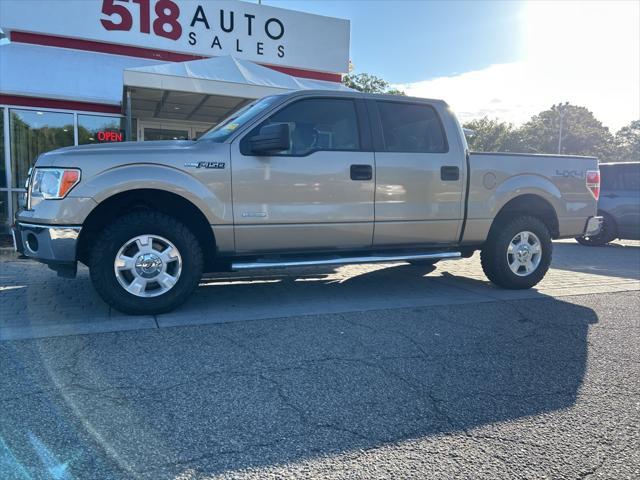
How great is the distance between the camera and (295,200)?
4.89 meters

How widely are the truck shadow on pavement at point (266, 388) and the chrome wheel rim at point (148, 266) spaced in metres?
0.52

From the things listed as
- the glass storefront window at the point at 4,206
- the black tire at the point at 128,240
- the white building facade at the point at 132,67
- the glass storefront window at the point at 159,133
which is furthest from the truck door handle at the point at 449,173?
the glass storefront window at the point at 159,133

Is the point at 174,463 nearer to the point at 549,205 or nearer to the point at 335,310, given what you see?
the point at 335,310

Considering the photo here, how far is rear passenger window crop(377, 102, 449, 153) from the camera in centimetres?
539

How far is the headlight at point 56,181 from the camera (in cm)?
426

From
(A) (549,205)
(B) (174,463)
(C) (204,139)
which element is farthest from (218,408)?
(A) (549,205)

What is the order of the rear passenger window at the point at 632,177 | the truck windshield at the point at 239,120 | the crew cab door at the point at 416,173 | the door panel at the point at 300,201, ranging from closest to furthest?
the door panel at the point at 300,201 < the truck windshield at the point at 239,120 < the crew cab door at the point at 416,173 < the rear passenger window at the point at 632,177

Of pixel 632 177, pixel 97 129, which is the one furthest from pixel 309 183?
pixel 632 177

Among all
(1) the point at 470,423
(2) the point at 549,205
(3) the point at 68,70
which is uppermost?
(3) the point at 68,70

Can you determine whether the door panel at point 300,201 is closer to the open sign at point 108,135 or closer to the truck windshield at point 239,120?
the truck windshield at point 239,120

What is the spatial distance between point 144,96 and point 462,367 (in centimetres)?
882

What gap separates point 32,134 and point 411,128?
30.6ft

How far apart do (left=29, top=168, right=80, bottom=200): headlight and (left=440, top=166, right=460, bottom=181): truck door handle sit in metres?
3.62

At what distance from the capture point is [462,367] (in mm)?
3627
